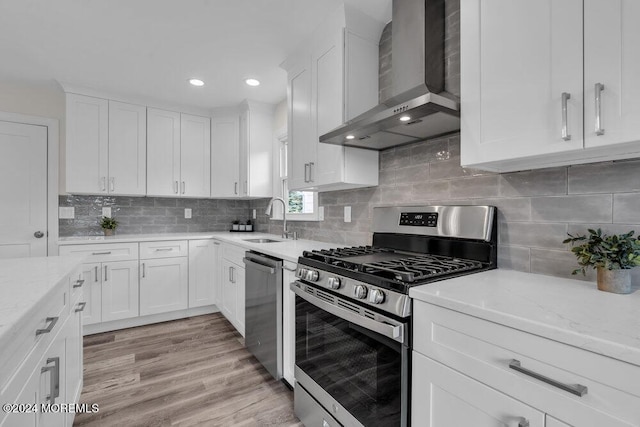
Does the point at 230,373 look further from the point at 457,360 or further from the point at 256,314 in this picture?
the point at 457,360

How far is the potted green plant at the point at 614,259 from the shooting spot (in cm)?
103

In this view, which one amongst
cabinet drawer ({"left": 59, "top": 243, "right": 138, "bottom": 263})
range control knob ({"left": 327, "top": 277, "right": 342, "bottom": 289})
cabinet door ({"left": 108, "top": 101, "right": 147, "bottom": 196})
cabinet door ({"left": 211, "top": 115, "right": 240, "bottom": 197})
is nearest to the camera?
range control knob ({"left": 327, "top": 277, "right": 342, "bottom": 289})

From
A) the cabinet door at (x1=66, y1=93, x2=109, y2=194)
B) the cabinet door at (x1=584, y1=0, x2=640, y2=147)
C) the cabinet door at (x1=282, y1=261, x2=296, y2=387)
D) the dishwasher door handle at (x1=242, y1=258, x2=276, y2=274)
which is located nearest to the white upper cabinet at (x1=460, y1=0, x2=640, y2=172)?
the cabinet door at (x1=584, y1=0, x2=640, y2=147)

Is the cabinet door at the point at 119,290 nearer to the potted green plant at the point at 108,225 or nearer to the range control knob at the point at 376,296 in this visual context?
the potted green plant at the point at 108,225

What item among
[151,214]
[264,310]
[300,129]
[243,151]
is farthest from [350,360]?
[151,214]

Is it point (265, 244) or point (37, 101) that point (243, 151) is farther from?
point (37, 101)

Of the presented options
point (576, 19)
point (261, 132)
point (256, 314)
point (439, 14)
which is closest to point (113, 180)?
point (261, 132)

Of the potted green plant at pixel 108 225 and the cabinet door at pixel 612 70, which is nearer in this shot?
the cabinet door at pixel 612 70

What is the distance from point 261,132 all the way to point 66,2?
2081 mm

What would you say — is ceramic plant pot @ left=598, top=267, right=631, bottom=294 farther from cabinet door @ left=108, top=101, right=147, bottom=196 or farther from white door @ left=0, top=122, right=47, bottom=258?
white door @ left=0, top=122, right=47, bottom=258

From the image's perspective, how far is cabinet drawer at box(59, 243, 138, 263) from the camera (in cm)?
297

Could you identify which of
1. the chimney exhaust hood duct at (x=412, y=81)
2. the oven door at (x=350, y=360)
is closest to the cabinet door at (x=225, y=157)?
the chimney exhaust hood duct at (x=412, y=81)

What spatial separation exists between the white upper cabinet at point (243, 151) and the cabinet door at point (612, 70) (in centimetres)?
325

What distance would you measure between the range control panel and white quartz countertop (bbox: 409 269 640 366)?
51 cm
